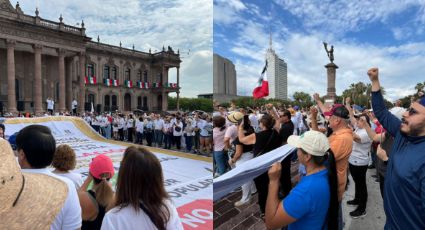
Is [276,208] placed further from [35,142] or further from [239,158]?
[239,158]

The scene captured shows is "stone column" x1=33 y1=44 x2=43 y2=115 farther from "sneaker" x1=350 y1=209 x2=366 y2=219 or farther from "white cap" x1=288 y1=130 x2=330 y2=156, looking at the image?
"white cap" x1=288 y1=130 x2=330 y2=156

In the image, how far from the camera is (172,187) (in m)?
6.76

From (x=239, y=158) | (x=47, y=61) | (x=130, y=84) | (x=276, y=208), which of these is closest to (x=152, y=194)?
(x=276, y=208)

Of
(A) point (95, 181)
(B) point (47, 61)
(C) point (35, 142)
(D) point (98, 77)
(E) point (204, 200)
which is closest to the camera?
(C) point (35, 142)

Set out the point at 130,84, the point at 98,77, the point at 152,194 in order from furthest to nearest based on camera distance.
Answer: the point at 130,84, the point at 98,77, the point at 152,194

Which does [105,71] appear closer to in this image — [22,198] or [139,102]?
[139,102]

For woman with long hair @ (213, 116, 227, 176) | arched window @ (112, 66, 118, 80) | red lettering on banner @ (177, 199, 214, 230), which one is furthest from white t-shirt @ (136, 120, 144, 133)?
arched window @ (112, 66, 118, 80)

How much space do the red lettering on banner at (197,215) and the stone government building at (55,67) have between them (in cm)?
2987

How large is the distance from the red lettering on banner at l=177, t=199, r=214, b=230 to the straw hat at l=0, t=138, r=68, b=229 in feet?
11.4

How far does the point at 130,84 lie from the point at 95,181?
171 ft

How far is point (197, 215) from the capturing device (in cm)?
522

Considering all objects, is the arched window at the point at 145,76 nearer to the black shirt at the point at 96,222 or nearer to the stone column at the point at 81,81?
the stone column at the point at 81,81

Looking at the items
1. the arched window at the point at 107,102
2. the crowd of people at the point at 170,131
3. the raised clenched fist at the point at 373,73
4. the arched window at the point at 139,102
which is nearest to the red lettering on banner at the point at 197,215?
the raised clenched fist at the point at 373,73

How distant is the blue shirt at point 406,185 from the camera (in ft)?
6.79
